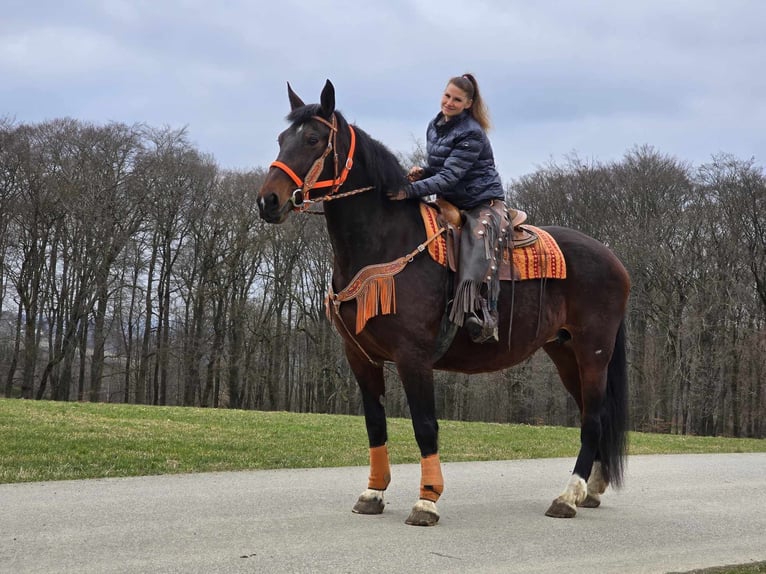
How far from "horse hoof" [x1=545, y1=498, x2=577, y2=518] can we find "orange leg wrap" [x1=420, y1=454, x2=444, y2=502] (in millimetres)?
1093

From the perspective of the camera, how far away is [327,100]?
577 centimetres

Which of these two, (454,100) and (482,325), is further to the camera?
(454,100)

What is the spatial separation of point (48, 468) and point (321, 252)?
108 feet

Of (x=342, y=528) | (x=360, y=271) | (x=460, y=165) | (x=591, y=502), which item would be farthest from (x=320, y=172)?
(x=591, y=502)

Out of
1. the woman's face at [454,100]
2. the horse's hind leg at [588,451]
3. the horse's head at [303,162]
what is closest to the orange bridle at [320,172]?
the horse's head at [303,162]

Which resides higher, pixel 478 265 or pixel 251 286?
pixel 251 286

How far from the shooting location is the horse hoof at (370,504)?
6.06 m

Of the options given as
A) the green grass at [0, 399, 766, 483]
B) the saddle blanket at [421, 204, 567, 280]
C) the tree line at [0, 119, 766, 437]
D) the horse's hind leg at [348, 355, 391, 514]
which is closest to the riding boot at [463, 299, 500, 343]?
the saddle blanket at [421, 204, 567, 280]

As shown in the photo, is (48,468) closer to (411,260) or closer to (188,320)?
(411,260)

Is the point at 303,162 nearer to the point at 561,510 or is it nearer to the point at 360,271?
the point at 360,271

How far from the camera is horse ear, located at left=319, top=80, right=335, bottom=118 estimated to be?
5.73 metres

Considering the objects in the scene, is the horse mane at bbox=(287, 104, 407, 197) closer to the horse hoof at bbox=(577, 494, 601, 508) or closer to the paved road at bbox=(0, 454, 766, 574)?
the paved road at bbox=(0, 454, 766, 574)

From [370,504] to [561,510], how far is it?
155 cm

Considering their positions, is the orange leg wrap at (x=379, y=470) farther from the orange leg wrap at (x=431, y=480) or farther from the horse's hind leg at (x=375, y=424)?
the orange leg wrap at (x=431, y=480)
